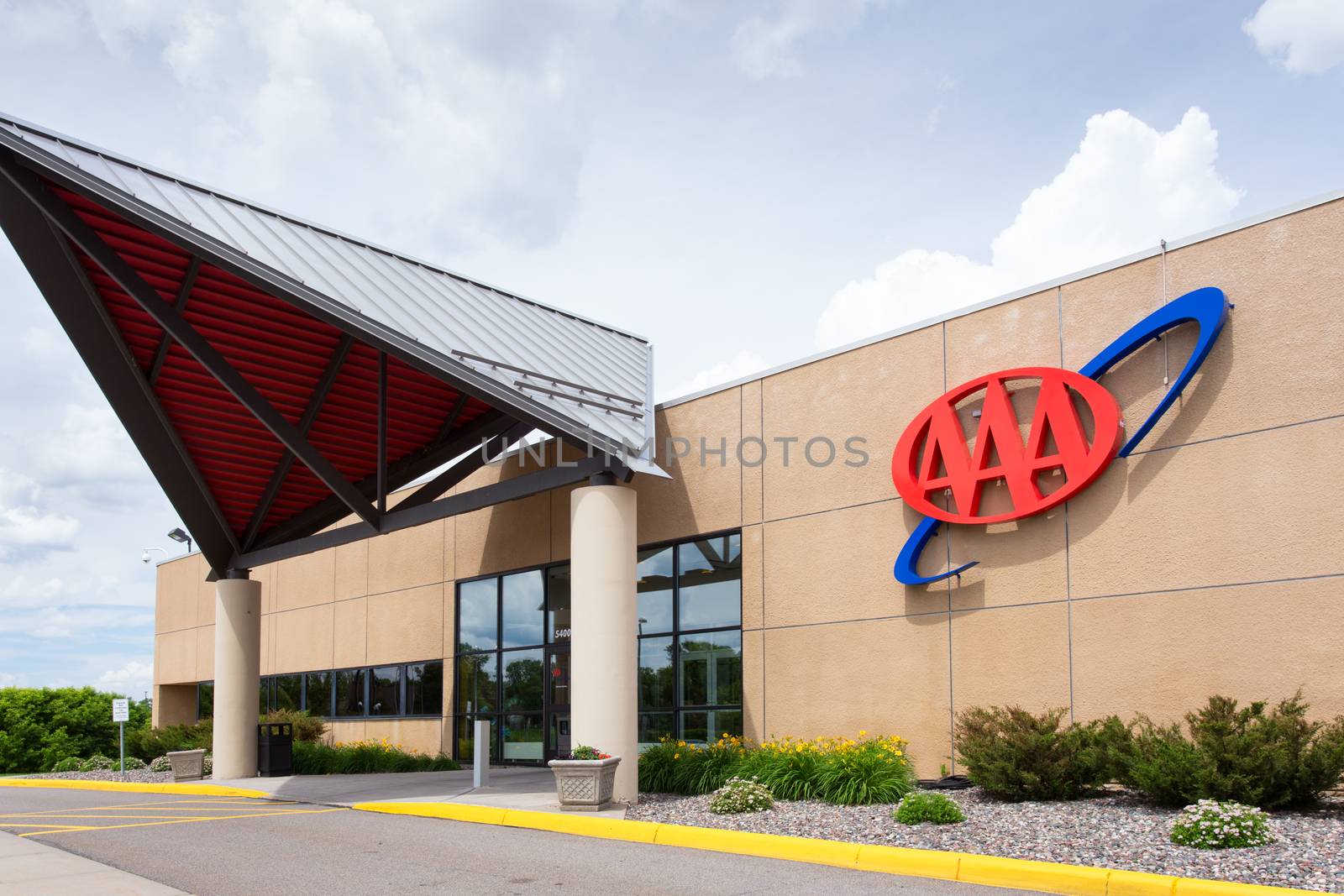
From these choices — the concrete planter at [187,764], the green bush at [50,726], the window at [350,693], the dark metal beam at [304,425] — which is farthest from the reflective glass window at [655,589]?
the green bush at [50,726]

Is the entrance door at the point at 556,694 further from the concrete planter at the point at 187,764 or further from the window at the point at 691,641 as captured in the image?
the concrete planter at the point at 187,764

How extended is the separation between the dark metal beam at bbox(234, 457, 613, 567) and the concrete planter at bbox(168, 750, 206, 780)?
398 cm

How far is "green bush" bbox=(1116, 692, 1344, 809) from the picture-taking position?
11.0 metres

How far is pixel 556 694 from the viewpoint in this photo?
22906mm

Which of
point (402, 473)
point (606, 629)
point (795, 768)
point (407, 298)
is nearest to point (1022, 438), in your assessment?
point (795, 768)

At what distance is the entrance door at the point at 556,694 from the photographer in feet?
73.9

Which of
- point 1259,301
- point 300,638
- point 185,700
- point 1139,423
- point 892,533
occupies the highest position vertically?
point 1259,301

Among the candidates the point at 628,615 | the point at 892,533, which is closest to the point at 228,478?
the point at 628,615

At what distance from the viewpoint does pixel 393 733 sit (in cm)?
2727

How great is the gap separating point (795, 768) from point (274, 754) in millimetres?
13460

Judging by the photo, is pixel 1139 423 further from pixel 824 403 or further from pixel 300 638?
pixel 300 638

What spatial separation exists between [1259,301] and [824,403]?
6.58 metres

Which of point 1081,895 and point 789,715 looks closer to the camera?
point 1081,895

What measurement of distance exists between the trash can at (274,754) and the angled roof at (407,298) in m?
10.7
